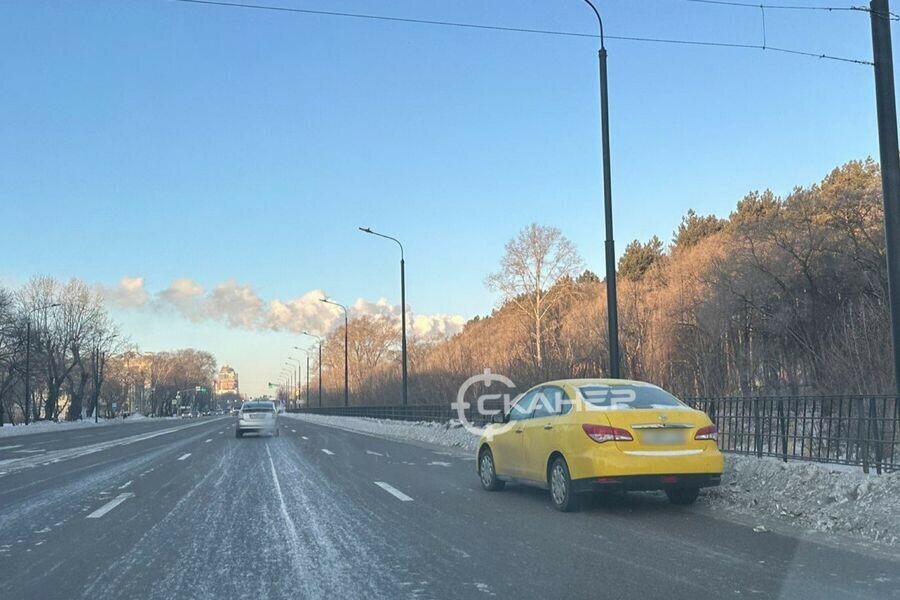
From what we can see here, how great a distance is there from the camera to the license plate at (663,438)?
9062 millimetres

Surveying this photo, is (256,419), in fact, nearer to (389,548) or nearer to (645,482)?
(645,482)

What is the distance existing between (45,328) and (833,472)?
79843 mm

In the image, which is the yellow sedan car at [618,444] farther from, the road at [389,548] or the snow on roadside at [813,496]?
the snow on roadside at [813,496]

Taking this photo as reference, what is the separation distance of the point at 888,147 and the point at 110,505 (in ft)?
37.7

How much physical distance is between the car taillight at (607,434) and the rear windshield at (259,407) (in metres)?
26.5

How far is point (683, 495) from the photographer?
10.1 metres

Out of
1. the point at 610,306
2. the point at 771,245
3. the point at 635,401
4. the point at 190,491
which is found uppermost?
the point at 771,245

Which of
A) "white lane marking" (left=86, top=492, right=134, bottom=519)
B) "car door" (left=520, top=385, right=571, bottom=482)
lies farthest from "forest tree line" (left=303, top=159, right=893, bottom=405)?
"white lane marking" (left=86, top=492, right=134, bottom=519)

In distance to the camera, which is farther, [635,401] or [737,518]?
[635,401]

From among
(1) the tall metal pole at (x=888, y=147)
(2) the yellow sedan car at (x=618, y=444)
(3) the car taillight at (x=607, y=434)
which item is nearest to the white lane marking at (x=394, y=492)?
(2) the yellow sedan car at (x=618, y=444)

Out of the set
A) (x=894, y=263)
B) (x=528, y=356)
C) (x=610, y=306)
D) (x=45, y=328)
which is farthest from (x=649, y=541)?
(x=45, y=328)

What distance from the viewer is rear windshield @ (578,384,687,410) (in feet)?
31.8

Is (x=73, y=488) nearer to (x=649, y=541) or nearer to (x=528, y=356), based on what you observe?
(x=649, y=541)

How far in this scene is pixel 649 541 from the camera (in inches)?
308
